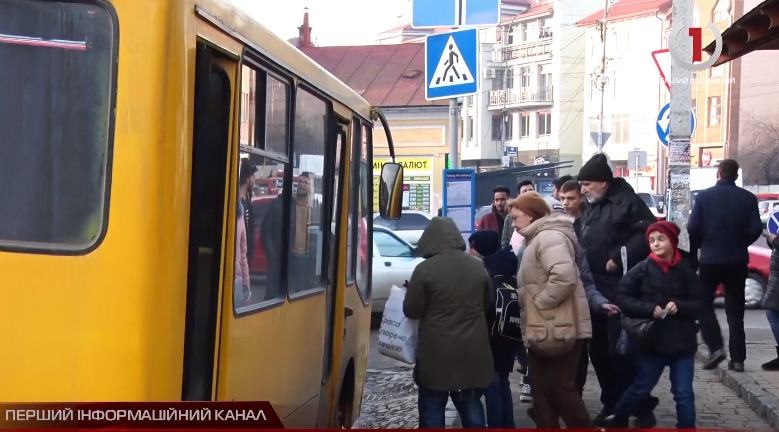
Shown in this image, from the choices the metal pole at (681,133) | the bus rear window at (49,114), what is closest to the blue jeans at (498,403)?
the bus rear window at (49,114)

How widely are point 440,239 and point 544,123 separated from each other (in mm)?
73686

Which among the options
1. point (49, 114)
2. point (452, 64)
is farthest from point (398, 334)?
point (452, 64)

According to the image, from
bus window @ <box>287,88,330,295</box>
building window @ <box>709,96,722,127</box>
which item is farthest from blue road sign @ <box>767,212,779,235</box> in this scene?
building window @ <box>709,96,722,127</box>

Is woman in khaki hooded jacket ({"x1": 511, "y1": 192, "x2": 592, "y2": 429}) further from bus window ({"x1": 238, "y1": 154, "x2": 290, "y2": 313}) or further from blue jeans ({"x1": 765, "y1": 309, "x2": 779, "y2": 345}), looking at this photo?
blue jeans ({"x1": 765, "y1": 309, "x2": 779, "y2": 345})

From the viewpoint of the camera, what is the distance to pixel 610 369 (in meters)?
7.75

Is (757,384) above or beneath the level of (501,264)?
beneath

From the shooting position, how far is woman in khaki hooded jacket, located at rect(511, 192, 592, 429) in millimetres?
6066

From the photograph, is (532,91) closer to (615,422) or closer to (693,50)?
(693,50)

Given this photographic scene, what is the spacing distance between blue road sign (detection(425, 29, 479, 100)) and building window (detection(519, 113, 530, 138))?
68382 millimetres

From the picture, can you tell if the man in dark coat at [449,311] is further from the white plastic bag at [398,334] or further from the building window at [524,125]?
the building window at [524,125]

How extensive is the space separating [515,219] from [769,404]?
114 inches

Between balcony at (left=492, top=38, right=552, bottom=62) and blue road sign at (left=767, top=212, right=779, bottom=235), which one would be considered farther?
balcony at (left=492, top=38, right=552, bottom=62)

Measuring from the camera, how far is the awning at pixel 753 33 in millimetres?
7277

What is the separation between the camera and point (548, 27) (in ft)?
262
